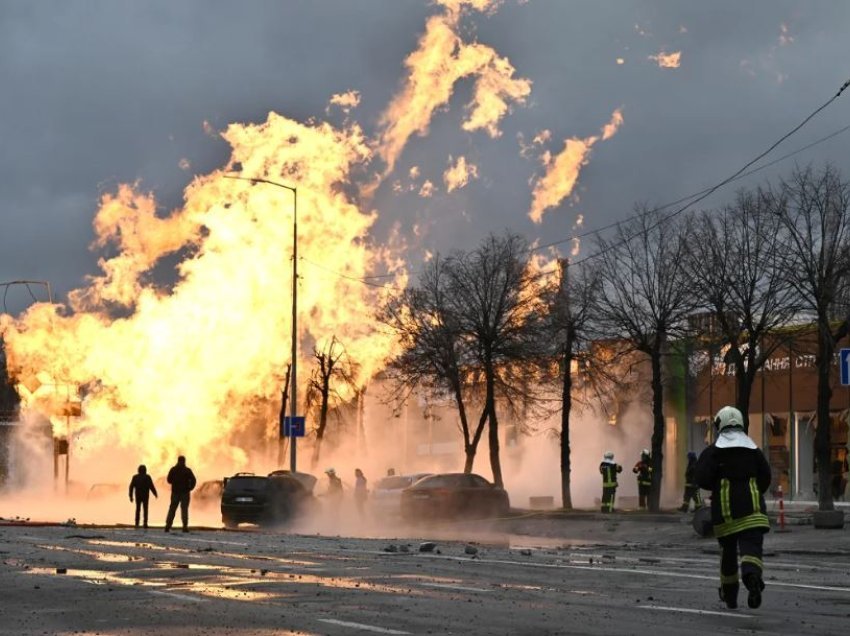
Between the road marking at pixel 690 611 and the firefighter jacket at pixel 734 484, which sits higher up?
the firefighter jacket at pixel 734 484

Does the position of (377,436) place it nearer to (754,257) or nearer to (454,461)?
(454,461)

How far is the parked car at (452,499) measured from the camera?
1510 inches

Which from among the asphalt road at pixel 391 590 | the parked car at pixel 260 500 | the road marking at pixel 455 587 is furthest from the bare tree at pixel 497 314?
the road marking at pixel 455 587

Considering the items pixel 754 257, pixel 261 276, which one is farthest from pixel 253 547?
pixel 261 276

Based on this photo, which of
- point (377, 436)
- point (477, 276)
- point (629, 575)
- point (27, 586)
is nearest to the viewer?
point (27, 586)

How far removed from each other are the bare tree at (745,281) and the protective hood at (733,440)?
24.6 m

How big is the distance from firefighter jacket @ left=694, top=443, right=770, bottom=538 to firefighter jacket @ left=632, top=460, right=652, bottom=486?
1163 inches

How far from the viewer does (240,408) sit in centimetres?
5784

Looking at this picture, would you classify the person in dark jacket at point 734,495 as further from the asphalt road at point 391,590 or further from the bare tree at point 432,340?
the bare tree at point 432,340

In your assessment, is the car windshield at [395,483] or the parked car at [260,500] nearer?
the parked car at [260,500]

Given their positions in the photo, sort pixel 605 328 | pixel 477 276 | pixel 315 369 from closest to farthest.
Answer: pixel 605 328, pixel 477 276, pixel 315 369

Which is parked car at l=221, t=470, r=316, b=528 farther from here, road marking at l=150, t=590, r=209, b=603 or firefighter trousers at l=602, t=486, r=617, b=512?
road marking at l=150, t=590, r=209, b=603

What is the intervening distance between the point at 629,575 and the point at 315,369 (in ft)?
171

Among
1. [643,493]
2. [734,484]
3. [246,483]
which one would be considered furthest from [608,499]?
[734,484]
